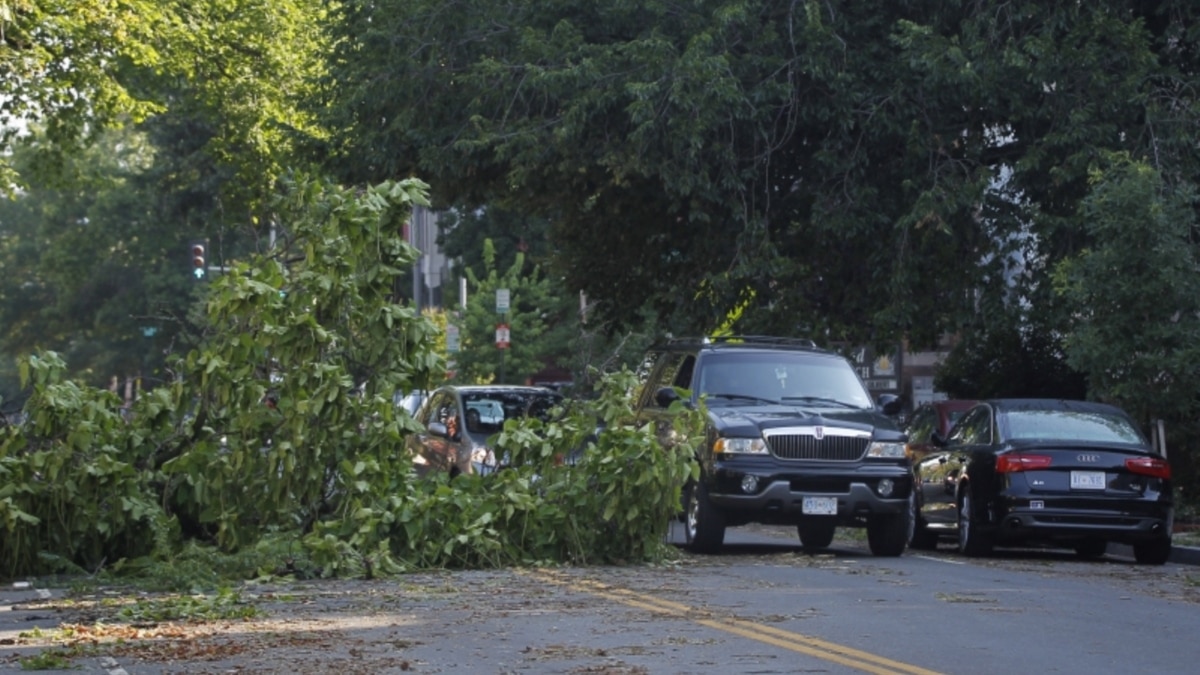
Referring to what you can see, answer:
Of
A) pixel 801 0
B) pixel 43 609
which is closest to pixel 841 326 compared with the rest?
pixel 801 0

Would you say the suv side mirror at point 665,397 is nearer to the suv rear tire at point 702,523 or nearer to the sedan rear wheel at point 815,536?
the suv rear tire at point 702,523

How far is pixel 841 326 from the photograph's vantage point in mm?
27906

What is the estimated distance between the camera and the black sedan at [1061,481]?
1922cm

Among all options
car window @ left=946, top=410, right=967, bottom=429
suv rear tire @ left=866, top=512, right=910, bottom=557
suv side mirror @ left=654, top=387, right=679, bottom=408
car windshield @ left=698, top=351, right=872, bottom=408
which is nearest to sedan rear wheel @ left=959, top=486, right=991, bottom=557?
suv rear tire @ left=866, top=512, right=910, bottom=557

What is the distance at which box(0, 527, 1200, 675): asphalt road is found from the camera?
35.1 ft

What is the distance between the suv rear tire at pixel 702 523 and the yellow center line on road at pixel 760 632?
2902 millimetres

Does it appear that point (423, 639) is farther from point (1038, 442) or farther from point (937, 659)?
point (1038, 442)

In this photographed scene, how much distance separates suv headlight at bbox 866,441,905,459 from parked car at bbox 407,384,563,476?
4776 mm

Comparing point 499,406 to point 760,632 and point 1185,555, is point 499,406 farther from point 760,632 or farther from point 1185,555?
point 760,632

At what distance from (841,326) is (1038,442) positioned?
27.9 ft

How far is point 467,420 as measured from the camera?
74.2ft

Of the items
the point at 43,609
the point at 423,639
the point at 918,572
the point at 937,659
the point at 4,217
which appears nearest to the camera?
the point at 937,659

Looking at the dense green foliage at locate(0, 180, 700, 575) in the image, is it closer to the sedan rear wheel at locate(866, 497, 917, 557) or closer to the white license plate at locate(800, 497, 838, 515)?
the white license plate at locate(800, 497, 838, 515)

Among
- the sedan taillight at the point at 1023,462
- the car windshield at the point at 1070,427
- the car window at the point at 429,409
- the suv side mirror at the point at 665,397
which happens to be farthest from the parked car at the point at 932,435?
the car window at the point at 429,409
